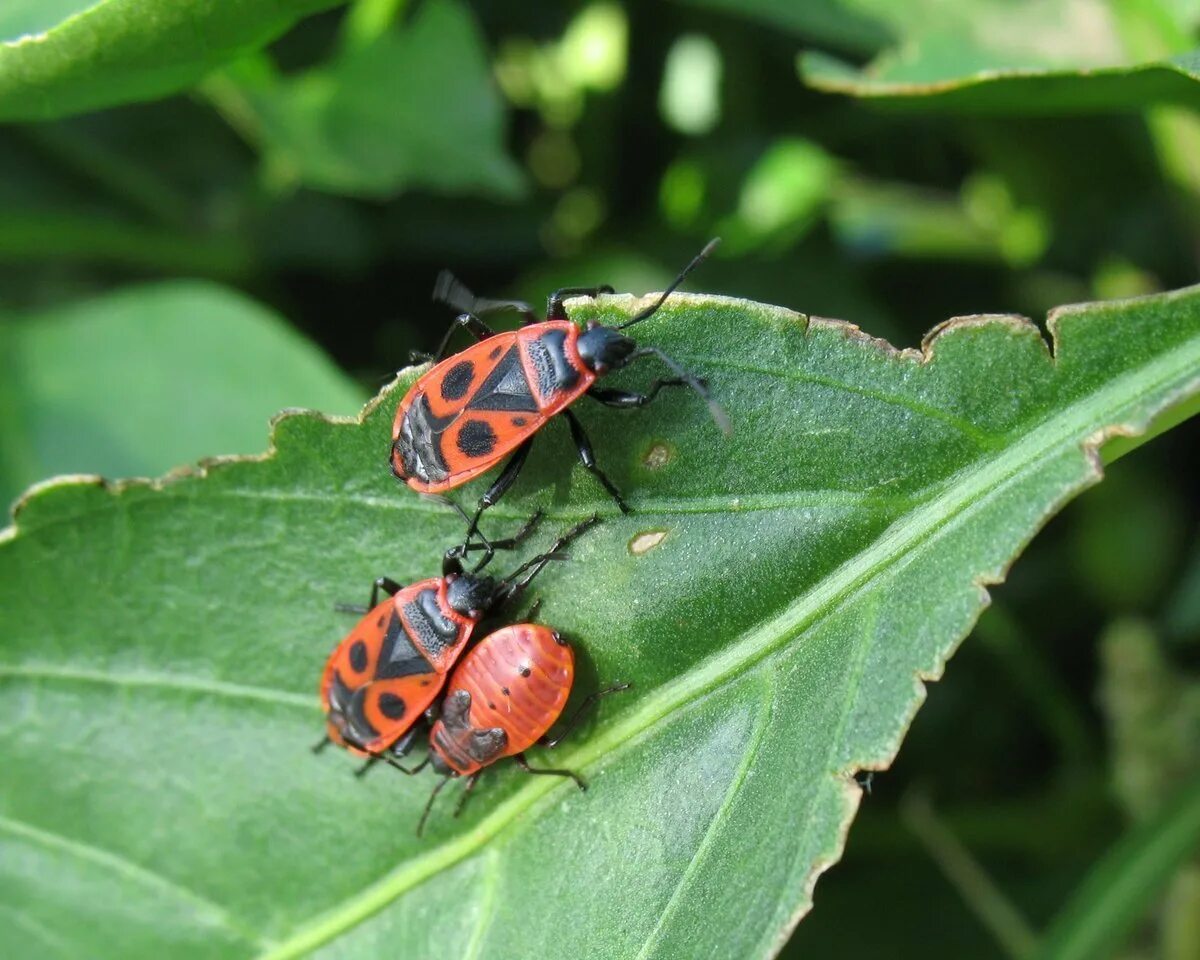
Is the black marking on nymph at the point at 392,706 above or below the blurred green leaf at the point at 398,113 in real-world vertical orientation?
below

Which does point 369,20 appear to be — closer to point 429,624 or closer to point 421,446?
point 421,446

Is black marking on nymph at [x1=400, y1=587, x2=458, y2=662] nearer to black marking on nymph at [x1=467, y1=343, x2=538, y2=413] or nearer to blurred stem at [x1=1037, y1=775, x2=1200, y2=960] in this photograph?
black marking on nymph at [x1=467, y1=343, x2=538, y2=413]

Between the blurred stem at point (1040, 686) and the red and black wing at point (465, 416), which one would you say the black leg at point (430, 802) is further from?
the blurred stem at point (1040, 686)

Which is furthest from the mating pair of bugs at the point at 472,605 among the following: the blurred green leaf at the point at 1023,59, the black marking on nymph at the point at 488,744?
the blurred green leaf at the point at 1023,59

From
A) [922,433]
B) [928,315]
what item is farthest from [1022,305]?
[922,433]

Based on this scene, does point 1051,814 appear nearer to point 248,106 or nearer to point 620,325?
point 620,325

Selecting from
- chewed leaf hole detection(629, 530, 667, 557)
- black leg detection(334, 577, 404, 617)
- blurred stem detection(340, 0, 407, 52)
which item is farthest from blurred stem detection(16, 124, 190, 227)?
chewed leaf hole detection(629, 530, 667, 557)
